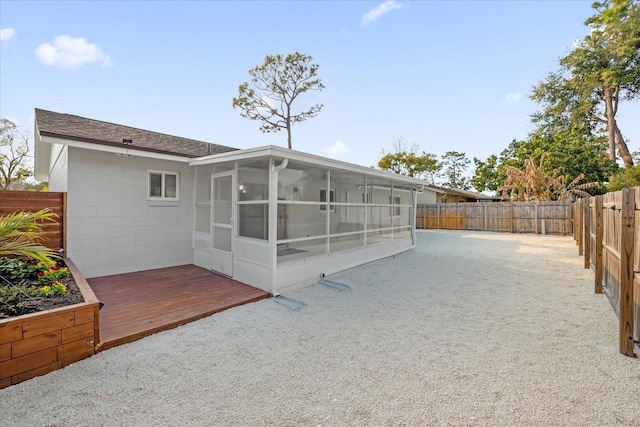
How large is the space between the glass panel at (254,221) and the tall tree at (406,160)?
2417 centimetres

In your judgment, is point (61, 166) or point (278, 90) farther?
point (278, 90)

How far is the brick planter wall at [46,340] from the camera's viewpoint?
2.44m

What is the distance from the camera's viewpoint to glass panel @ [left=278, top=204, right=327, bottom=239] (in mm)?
5398

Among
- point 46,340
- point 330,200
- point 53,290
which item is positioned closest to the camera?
point 46,340

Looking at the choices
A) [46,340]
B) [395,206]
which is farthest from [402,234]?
[46,340]

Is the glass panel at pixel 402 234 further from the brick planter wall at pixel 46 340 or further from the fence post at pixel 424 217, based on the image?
the fence post at pixel 424 217

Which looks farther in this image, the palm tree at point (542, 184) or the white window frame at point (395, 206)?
the palm tree at point (542, 184)

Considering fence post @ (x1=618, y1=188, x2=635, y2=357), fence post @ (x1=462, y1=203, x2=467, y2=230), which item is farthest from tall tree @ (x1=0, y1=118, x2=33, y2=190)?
fence post @ (x1=462, y1=203, x2=467, y2=230)

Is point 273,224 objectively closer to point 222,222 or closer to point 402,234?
point 222,222

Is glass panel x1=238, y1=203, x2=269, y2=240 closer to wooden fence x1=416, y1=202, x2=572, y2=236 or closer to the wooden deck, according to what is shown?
the wooden deck

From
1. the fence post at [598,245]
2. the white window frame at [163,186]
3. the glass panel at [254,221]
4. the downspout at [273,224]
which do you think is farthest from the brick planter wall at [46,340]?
the fence post at [598,245]

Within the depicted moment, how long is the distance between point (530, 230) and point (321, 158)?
15807 mm

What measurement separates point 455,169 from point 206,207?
Answer: 131 ft

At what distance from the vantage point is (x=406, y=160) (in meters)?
28.3
